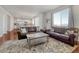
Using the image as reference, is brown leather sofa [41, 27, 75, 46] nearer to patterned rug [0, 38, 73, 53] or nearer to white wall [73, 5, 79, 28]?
patterned rug [0, 38, 73, 53]

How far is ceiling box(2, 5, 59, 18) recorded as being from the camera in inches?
73.6

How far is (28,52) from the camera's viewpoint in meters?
1.88

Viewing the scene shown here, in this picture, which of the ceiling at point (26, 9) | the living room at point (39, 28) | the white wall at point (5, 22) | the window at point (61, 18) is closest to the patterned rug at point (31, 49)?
the living room at point (39, 28)

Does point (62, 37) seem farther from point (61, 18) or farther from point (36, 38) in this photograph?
point (36, 38)

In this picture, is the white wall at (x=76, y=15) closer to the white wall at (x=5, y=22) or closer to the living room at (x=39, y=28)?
the living room at (x=39, y=28)

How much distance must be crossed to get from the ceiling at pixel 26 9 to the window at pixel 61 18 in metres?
0.21

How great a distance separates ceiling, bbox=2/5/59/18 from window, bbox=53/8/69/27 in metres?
0.21

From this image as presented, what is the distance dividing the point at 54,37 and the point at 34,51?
23.3 inches

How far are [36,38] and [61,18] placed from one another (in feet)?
2.49

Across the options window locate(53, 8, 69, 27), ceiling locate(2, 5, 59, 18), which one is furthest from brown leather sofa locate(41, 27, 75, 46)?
ceiling locate(2, 5, 59, 18)

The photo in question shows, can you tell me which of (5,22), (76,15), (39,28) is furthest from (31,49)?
(76,15)

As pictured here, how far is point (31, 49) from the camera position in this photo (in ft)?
6.19
